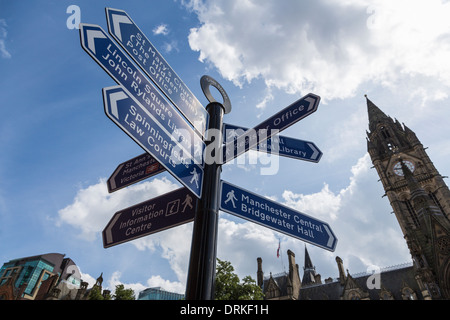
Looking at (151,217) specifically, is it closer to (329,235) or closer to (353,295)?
(329,235)

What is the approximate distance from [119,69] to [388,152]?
53.6 metres

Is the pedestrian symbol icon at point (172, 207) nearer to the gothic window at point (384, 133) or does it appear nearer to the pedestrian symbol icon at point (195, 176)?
the pedestrian symbol icon at point (195, 176)

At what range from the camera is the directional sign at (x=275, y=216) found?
9.92ft

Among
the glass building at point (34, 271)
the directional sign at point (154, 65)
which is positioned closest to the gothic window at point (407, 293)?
the directional sign at point (154, 65)

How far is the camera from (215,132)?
329 centimetres

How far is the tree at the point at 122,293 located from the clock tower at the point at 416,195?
33960 mm

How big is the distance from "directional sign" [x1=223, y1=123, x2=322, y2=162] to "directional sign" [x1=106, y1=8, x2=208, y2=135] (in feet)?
1.35

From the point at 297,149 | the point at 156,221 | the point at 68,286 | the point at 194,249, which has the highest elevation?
the point at 68,286

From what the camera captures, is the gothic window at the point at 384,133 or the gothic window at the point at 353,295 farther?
the gothic window at the point at 384,133

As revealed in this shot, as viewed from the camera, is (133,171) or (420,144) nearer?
(133,171)
